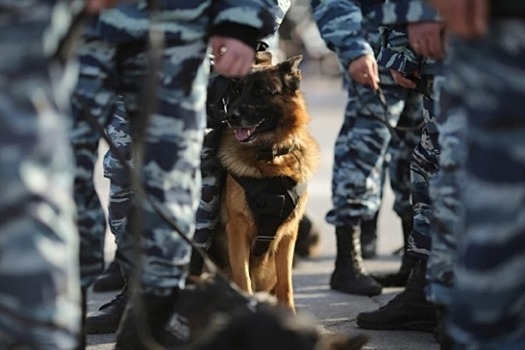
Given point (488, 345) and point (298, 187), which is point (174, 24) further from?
point (298, 187)

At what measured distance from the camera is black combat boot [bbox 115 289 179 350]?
387 centimetres

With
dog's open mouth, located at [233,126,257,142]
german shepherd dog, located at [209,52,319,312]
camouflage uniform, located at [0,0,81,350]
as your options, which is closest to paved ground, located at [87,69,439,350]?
german shepherd dog, located at [209,52,319,312]

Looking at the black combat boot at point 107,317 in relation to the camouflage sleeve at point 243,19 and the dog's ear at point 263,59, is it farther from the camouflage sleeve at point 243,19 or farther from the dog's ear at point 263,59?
the camouflage sleeve at point 243,19

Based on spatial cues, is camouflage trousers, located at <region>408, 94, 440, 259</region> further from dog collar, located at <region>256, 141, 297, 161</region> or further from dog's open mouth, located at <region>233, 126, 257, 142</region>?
dog's open mouth, located at <region>233, 126, 257, 142</region>

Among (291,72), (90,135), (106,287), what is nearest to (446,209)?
(90,135)

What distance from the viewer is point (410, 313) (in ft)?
17.7

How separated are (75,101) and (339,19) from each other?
7.76 ft

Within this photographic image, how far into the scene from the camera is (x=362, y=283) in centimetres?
639

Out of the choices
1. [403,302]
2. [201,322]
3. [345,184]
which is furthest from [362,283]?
[201,322]

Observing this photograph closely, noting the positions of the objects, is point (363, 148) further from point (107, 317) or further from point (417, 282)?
point (107, 317)

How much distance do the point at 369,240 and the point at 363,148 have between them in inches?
48.8

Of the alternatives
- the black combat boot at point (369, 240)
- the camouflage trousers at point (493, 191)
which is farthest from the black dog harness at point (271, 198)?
the camouflage trousers at point (493, 191)

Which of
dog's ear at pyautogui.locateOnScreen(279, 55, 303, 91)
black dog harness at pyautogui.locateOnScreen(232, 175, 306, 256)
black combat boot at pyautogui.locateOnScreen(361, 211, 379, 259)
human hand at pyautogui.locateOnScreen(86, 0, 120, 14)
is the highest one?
human hand at pyautogui.locateOnScreen(86, 0, 120, 14)

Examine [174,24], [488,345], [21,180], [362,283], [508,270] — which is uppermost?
[174,24]
